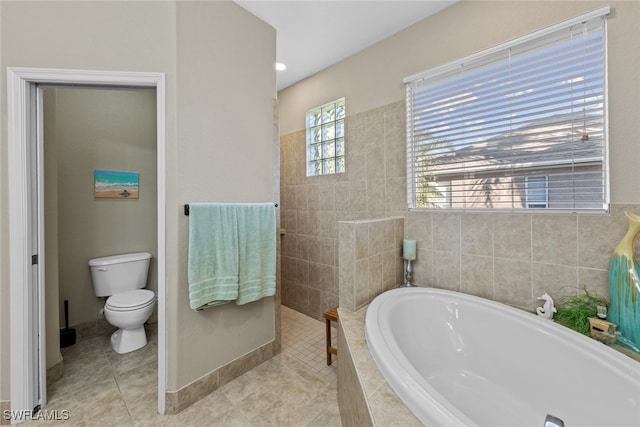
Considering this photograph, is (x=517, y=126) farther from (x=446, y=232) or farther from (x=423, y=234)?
(x=423, y=234)

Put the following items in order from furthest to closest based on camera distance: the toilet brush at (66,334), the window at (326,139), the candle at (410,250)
→ the window at (326,139) → the toilet brush at (66,334) → the candle at (410,250)

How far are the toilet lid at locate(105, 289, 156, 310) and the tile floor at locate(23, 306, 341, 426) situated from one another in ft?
1.33

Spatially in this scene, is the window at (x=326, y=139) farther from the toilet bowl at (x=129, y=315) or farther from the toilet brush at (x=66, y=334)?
the toilet brush at (x=66, y=334)

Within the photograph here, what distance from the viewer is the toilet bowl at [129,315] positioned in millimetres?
1938

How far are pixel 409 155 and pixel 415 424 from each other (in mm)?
1686

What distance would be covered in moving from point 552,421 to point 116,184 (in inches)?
135

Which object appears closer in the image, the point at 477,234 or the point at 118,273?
the point at 477,234

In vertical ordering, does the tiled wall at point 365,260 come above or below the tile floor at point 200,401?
above

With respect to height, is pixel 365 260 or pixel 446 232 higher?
pixel 446 232

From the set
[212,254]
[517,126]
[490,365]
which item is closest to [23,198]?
[212,254]

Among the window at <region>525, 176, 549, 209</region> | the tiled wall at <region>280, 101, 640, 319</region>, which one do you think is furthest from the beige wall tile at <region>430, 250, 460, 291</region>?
the window at <region>525, 176, 549, 209</region>

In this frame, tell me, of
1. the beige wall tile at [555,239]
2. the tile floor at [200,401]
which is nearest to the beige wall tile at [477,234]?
the beige wall tile at [555,239]

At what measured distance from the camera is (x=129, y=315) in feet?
6.36

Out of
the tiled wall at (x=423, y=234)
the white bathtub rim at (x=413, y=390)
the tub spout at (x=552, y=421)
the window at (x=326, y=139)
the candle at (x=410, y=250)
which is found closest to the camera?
the white bathtub rim at (x=413, y=390)
